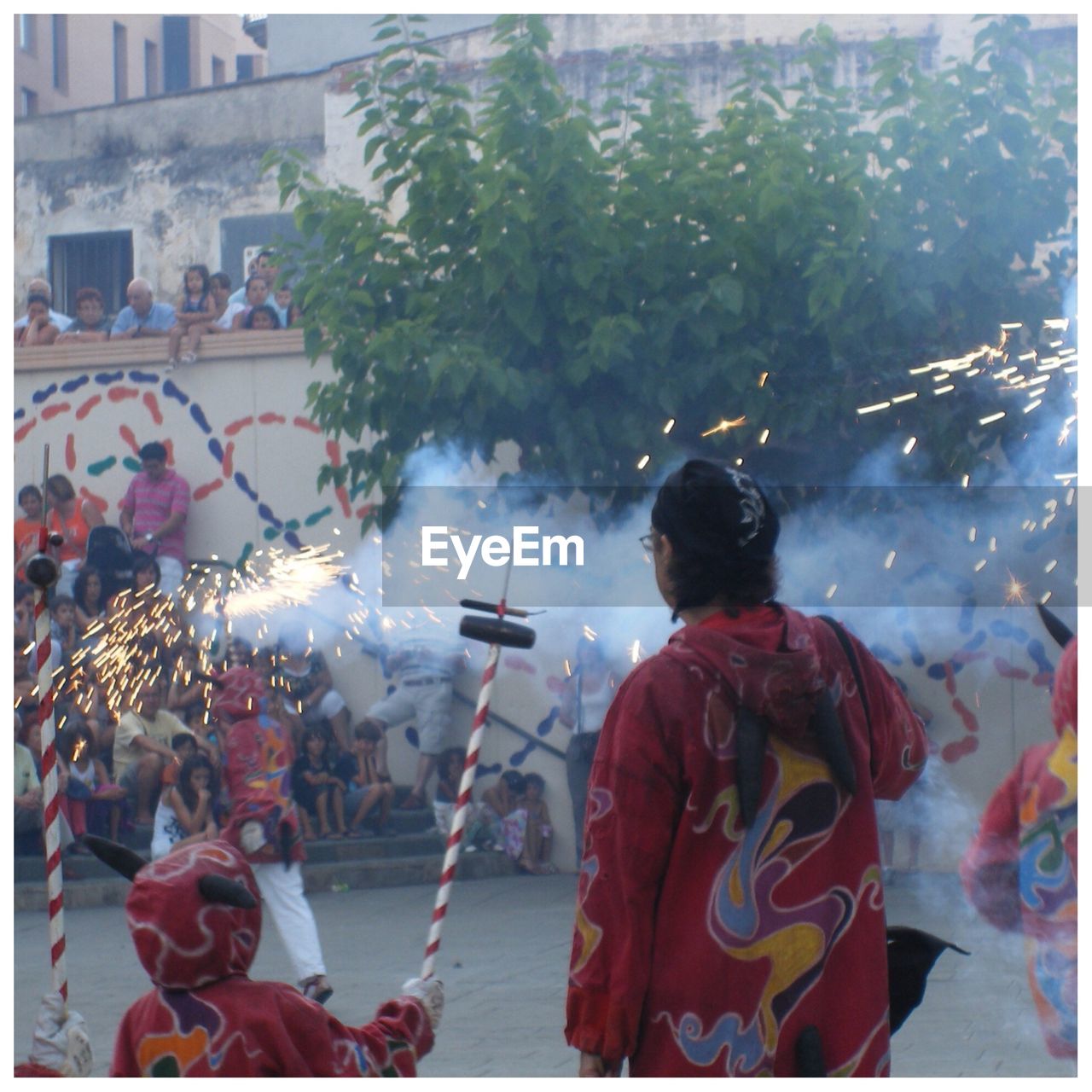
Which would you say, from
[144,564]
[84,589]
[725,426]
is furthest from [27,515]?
[725,426]

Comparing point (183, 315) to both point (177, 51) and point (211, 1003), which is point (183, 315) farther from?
point (211, 1003)

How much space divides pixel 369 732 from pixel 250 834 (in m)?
3.67

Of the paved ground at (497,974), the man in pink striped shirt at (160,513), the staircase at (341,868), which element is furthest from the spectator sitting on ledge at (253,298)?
the paved ground at (497,974)

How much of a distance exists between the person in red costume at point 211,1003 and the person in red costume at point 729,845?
17.9 inches

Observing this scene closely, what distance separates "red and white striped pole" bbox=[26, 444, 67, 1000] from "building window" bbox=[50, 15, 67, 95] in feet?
35.0

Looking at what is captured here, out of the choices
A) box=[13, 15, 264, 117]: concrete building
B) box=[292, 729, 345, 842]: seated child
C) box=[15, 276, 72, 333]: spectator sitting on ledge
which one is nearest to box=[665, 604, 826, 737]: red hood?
box=[292, 729, 345, 842]: seated child

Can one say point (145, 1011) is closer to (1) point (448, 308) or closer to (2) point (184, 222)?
(1) point (448, 308)

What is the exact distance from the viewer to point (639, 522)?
7.89 meters

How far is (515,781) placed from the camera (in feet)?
29.6

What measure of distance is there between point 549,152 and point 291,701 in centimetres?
362

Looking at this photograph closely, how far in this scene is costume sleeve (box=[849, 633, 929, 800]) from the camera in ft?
7.86

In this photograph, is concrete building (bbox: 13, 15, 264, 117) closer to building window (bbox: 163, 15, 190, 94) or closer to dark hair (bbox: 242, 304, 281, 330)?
building window (bbox: 163, 15, 190, 94)
